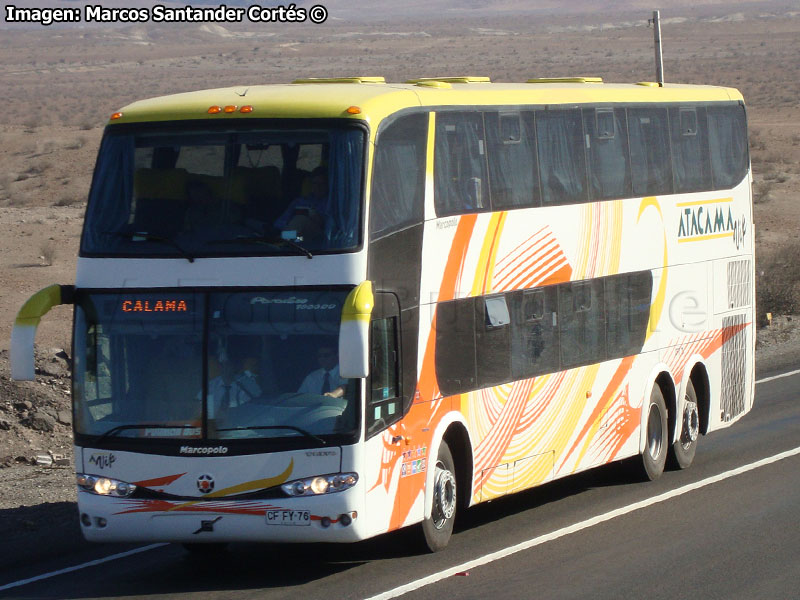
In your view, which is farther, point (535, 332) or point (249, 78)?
point (249, 78)

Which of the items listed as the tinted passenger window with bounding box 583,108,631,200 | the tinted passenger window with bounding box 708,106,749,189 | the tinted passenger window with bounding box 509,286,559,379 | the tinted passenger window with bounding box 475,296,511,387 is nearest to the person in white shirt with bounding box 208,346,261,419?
the tinted passenger window with bounding box 475,296,511,387

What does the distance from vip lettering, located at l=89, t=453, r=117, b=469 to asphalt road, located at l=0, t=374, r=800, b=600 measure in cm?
90

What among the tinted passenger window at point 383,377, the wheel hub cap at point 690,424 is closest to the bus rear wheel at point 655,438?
the wheel hub cap at point 690,424

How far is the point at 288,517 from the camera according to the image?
31.7ft

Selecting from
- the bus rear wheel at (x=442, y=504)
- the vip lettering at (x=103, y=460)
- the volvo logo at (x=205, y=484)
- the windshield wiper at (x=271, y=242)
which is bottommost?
the bus rear wheel at (x=442, y=504)

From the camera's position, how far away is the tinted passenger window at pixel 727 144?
15734mm

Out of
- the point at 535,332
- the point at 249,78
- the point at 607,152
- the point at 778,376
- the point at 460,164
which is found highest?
the point at 460,164

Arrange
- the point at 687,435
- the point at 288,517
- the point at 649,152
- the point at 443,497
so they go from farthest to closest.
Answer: the point at 687,435 → the point at 649,152 → the point at 443,497 → the point at 288,517

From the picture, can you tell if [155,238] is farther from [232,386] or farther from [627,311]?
[627,311]

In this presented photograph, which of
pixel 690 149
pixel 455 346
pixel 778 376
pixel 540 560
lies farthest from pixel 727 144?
pixel 540 560

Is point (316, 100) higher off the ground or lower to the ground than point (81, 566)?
higher

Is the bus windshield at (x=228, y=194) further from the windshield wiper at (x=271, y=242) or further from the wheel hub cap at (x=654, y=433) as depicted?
the wheel hub cap at (x=654, y=433)

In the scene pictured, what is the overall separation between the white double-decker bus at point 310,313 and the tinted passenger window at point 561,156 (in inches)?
4.2

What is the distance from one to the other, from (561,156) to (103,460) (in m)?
5.34
